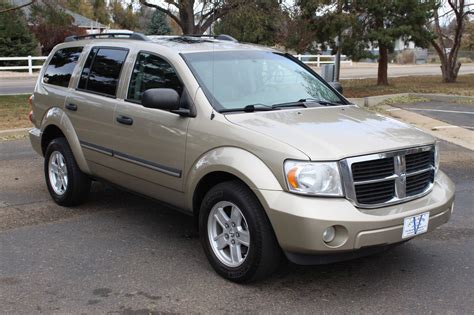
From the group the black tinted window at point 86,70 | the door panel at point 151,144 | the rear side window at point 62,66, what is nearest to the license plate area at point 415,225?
the door panel at point 151,144

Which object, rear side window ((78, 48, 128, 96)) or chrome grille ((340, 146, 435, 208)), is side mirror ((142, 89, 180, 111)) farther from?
chrome grille ((340, 146, 435, 208))

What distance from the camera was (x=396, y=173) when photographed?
13.2ft

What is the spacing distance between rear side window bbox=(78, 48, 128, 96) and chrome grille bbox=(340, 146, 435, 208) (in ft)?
8.41

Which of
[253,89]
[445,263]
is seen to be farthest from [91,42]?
[445,263]

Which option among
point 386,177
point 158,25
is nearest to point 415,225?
point 386,177

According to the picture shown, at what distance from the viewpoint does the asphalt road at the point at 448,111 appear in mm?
12785

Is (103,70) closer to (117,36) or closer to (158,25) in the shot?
(117,36)

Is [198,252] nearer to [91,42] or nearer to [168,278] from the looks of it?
[168,278]

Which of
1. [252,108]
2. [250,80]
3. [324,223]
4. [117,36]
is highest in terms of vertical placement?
[117,36]

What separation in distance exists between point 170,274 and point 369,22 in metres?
16.5

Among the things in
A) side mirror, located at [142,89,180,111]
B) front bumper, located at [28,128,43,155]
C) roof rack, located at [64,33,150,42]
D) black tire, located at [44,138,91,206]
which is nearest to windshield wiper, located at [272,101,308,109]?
side mirror, located at [142,89,180,111]

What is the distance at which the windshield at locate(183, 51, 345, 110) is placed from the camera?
184 inches

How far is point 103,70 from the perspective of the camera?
5625 millimetres

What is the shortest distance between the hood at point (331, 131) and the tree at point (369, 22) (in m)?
13.3
